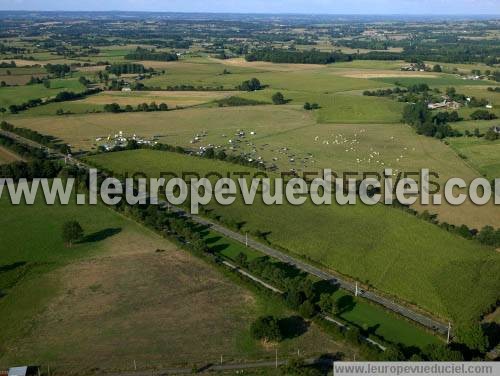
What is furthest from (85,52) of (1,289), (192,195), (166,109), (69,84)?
(1,289)

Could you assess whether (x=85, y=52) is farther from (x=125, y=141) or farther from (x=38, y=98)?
(x=125, y=141)

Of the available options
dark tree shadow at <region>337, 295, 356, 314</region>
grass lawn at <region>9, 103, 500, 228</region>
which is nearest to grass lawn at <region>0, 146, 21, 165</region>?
grass lawn at <region>9, 103, 500, 228</region>

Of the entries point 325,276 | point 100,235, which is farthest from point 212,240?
point 325,276

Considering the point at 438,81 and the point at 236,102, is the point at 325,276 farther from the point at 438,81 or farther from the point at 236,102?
the point at 438,81

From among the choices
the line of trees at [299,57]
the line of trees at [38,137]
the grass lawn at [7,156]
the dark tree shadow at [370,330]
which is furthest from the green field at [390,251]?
the line of trees at [299,57]

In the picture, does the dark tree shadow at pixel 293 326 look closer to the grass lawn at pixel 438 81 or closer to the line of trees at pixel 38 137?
the line of trees at pixel 38 137

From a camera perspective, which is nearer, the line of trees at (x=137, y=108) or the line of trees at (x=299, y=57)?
the line of trees at (x=137, y=108)
